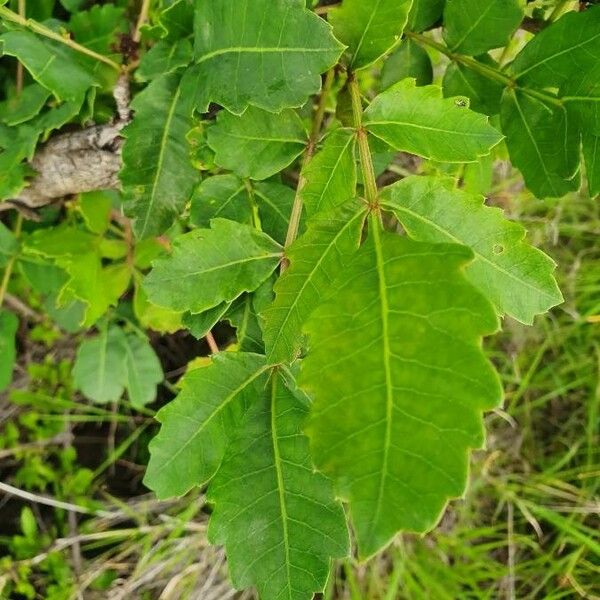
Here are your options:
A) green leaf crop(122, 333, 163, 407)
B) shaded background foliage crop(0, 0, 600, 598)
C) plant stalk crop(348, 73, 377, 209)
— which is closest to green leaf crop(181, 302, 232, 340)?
shaded background foliage crop(0, 0, 600, 598)

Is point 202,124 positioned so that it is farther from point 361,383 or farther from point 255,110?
point 361,383

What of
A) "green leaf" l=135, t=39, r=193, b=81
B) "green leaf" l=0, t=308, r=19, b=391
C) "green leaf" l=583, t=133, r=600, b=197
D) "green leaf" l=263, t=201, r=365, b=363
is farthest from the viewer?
"green leaf" l=0, t=308, r=19, b=391

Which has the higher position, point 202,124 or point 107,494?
point 202,124

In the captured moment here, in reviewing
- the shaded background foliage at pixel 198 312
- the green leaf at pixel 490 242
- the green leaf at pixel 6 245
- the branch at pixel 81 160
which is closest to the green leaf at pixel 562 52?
the shaded background foliage at pixel 198 312

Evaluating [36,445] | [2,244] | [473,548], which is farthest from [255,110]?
[473,548]

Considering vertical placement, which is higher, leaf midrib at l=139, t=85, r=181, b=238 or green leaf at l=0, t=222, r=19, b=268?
leaf midrib at l=139, t=85, r=181, b=238

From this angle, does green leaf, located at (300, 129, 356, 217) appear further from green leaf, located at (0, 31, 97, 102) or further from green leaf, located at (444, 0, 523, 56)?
green leaf, located at (0, 31, 97, 102)
